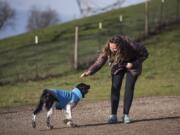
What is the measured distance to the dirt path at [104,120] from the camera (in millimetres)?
11195

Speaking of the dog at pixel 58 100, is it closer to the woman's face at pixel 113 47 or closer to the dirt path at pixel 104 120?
the dirt path at pixel 104 120

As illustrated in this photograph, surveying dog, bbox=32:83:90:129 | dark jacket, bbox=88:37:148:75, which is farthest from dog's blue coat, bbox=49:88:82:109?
dark jacket, bbox=88:37:148:75

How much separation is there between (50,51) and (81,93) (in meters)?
21.7

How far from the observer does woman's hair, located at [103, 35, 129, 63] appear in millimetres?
11617

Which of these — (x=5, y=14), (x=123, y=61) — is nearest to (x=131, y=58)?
(x=123, y=61)

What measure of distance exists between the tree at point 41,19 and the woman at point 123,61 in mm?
105961

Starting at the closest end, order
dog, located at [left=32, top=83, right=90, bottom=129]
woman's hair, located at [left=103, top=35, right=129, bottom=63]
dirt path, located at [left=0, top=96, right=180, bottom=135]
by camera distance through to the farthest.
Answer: dirt path, located at [left=0, top=96, right=180, bottom=135]
dog, located at [left=32, top=83, right=90, bottom=129]
woman's hair, located at [left=103, top=35, right=129, bottom=63]

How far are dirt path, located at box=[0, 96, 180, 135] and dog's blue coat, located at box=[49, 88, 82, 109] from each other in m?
0.49

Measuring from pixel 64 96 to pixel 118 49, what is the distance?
1345mm

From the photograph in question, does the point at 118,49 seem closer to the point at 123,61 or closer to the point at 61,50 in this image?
the point at 123,61

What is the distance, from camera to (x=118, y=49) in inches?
458

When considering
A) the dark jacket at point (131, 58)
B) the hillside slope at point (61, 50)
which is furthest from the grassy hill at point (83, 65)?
the dark jacket at point (131, 58)

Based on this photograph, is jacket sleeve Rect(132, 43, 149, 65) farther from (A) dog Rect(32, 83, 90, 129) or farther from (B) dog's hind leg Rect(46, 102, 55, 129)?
(B) dog's hind leg Rect(46, 102, 55, 129)

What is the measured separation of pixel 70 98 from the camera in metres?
11.6
